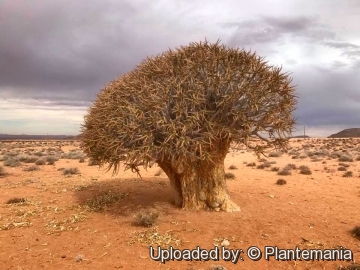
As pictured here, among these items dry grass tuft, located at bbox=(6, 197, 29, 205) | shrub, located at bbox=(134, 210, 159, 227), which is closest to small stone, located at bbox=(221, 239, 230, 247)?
shrub, located at bbox=(134, 210, 159, 227)

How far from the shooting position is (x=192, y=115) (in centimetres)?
799

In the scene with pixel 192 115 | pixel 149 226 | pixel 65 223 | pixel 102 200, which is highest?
pixel 192 115

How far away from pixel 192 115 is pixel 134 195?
14.8 feet

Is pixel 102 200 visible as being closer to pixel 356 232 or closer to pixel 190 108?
pixel 190 108

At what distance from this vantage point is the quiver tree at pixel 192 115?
26.0 feet

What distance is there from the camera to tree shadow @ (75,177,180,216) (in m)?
9.66

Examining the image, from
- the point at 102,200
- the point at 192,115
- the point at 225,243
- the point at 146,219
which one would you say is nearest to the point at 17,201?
the point at 102,200

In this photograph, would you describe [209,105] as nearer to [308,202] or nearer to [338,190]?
[308,202]

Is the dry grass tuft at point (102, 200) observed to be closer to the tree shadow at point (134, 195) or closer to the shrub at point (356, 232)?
the tree shadow at point (134, 195)

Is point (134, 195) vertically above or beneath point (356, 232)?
above

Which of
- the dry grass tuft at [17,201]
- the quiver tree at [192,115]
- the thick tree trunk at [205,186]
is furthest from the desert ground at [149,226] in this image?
the quiver tree at [192,115]

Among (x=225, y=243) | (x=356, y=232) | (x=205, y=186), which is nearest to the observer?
(x=225, y=243)

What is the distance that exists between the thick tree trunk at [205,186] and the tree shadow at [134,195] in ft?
2.16

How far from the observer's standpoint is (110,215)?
9.27m
